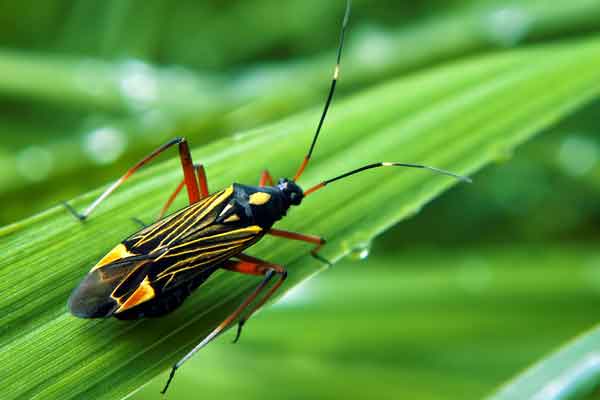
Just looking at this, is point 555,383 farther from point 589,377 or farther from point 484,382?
point 484,382

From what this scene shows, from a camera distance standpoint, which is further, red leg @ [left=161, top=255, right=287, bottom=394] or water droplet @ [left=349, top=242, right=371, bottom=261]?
water droplet @ [left=349, top=242, right=371, bottom=261]

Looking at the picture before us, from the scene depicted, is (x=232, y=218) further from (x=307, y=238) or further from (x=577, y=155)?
(x=577, y=155)

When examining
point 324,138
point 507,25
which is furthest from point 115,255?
point 507,25

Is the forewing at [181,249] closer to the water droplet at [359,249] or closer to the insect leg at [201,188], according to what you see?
the insect leg at [201,188]

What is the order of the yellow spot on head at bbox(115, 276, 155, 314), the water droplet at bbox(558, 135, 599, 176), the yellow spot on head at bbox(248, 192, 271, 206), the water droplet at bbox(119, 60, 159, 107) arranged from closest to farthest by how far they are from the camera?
the yellow spot on head at bbox(115, 276, 155, 314)
the yellow spot on head at bbox(248, 192, 271, 206)
the water droplet at bbox(558, 135, 599, 176)
the water droplet at bbox(119, 60, 159, 107)

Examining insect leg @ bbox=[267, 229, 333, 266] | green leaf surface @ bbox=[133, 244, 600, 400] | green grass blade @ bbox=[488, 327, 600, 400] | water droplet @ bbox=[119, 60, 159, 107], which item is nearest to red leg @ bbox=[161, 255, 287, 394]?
insect leg @ bbox=[267, 229, 333, 266]

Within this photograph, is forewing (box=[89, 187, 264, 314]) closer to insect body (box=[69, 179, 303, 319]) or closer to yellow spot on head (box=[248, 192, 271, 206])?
insect body (box=[69, 179, 303, 319])

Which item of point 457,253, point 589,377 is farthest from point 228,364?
point 589,377
